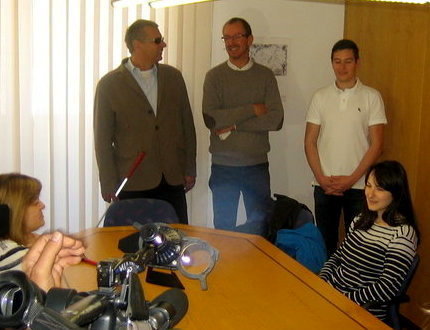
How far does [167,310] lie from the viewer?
0.89 meters

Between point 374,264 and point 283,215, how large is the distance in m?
0.67

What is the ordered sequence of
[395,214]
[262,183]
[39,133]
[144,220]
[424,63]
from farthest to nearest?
[262,183], [39,133], [424,63], [144,220], [395,214]

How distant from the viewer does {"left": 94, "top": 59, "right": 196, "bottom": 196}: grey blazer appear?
3.52 m

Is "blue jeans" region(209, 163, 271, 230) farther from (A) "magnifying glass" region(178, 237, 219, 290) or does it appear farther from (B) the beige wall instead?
(A) "magnifying glass" region(178, 237, 219, 290)

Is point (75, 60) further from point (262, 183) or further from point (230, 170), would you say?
point (262, 183)

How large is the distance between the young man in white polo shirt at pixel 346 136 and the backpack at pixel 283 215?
65cm

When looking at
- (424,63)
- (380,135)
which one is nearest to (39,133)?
(380,135)

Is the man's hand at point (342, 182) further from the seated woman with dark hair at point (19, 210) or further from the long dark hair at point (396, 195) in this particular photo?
the seated woman with dark hair at point (19, 210)

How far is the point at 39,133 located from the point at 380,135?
2.19m

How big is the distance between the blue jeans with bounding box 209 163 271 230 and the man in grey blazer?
0.40m

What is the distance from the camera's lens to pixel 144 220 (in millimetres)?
3117

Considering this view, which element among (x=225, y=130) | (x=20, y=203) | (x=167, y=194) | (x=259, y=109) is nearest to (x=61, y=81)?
(x=167, y=194)

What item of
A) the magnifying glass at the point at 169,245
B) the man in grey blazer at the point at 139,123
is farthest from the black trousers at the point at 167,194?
the magnifying glass at the point at 169,245

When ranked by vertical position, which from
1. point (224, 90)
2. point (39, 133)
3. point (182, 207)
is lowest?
point (182, 207)
